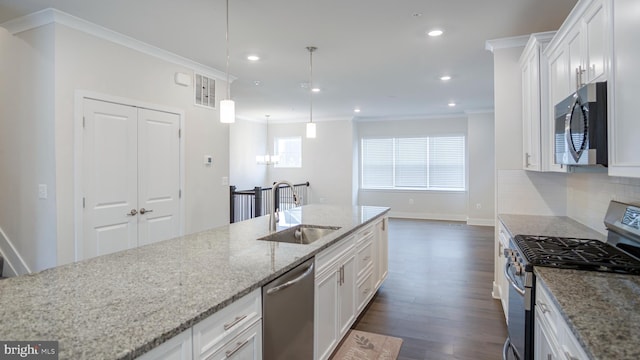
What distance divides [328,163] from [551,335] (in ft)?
26.2

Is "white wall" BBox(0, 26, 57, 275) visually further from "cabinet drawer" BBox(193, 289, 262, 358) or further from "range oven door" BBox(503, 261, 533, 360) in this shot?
"range oven door" BBox(503, 261, 533, 360)

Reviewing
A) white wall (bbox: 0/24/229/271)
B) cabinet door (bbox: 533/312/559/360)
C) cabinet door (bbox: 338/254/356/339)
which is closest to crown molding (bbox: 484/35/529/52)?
cabinet door (bbox: 338/254/356/339)

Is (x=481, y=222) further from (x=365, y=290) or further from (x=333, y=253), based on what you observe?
(x=333, y=253)

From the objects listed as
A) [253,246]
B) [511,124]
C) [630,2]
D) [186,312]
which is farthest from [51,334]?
[511,124]

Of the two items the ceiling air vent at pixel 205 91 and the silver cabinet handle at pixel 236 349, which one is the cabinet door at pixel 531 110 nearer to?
the silver cabinet handle at pixel 236 349

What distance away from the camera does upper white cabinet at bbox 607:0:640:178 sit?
4.72ft

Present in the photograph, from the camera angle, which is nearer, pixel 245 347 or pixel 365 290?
pixel 245 347

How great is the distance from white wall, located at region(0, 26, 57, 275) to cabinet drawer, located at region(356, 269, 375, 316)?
2654 millimetres

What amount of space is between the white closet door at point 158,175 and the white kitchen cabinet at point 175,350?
10.1 feet

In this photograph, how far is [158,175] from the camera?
4.07 metres

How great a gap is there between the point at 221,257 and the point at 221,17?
7.22ft

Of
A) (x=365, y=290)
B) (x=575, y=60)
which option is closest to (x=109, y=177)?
(x=365, y=290)

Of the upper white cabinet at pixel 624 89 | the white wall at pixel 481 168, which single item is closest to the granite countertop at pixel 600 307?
the upper white cabinet at pixel 624 89

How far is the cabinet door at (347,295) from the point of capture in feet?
8.75
